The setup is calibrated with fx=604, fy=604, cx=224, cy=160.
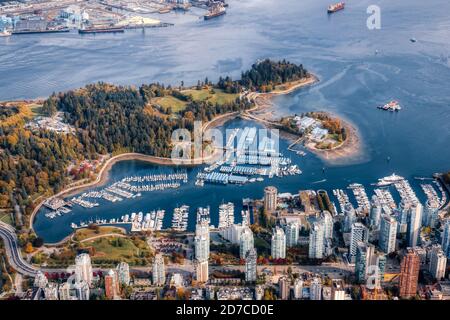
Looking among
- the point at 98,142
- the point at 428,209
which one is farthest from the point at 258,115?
the point at 428,209

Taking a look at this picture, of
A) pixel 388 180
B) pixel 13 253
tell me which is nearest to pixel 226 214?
pixel 388 180

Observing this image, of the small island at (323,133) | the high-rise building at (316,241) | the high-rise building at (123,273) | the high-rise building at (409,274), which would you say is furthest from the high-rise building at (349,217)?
the high-rise building at (123,273)

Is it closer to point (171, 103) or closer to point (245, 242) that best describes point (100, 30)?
point (171, 103)

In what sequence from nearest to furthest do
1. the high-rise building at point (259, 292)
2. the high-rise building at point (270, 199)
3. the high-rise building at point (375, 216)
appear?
the high-rise building at point (259, 292), the high-rise building at point (375, 216), the high-rise building at point (270, 199)

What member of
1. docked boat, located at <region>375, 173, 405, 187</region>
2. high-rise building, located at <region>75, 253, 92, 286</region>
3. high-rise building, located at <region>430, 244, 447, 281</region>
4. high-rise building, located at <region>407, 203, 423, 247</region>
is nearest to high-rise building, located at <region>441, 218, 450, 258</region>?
Result: high-rise building, located at <region>407, 203, 423, 247</region>

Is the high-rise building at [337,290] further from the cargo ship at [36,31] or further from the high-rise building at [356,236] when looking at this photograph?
the cargo ship at [36,31]

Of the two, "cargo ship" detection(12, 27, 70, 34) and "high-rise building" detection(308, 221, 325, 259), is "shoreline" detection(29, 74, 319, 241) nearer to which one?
"high-rise building" detection(308, 221, 325, 259)
